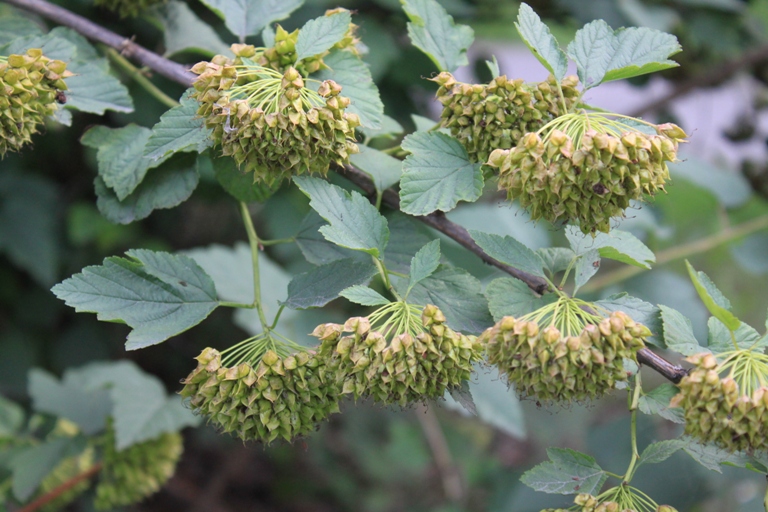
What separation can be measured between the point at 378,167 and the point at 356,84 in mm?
173

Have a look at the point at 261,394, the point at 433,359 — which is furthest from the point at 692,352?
the point at 261,394

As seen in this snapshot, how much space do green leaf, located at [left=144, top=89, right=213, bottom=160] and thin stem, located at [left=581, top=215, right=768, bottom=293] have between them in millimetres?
2097

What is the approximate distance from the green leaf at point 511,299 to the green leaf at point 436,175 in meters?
0.16

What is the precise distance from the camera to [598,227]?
1155mm

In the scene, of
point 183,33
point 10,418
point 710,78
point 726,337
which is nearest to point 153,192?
point 183,33

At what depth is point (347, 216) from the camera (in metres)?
1.24

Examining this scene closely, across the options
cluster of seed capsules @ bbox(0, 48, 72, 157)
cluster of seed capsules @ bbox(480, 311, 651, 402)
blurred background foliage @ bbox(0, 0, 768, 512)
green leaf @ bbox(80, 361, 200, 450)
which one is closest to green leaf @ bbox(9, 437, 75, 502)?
green leaf @ bbox(80, 361, 200, 450)

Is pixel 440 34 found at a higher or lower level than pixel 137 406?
higher

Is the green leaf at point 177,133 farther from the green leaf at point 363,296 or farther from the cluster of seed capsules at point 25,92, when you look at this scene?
the green leaf at point 363,296

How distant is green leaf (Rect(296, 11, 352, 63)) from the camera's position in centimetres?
129

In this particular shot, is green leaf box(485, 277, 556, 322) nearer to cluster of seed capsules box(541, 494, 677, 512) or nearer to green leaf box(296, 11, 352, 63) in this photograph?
A: cluster of seed capsules box(541, 494, 677, 512)

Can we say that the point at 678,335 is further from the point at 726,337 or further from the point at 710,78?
the point at 710,78

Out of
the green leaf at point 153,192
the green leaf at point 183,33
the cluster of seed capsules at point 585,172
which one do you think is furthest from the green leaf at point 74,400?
the cluster of seed capsules at point 585,172

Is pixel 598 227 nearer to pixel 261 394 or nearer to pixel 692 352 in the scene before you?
pixel 692 352
